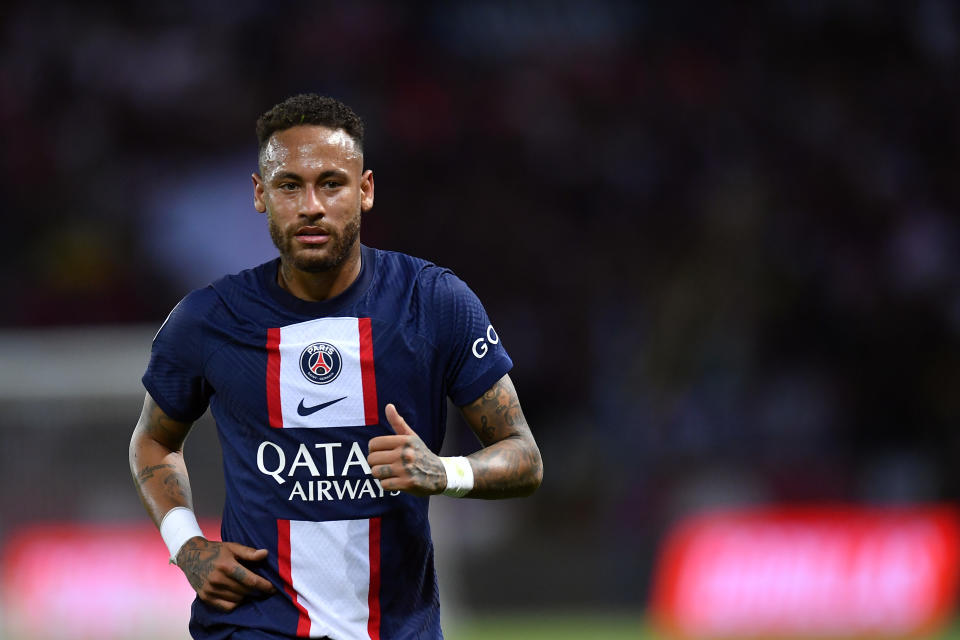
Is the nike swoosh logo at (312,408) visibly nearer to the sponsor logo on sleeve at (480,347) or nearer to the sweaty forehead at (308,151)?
the sponsor logo on sleeve at (480,347)

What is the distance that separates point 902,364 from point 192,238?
6212 millimetres

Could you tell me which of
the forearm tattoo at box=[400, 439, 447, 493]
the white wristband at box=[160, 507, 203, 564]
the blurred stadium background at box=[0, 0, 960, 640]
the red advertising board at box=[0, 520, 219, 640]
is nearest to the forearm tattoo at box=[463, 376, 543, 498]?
the forearm tattoo at box=[400, 439, 447, 493]

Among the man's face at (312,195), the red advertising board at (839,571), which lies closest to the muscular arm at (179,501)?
the man's face at (312,195)

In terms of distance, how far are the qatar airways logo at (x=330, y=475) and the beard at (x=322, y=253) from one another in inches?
18.1

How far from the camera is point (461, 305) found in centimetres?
389

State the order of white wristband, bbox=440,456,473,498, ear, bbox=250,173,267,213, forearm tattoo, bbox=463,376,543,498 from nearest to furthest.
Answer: white wristband, bbox=440,456,473,498 → forearm tattoo, bbox=463,376,543,498 → ear, bbox=250,173,267,213

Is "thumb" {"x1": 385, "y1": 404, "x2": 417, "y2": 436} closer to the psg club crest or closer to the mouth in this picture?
the psg club crest

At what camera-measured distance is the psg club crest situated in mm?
3785

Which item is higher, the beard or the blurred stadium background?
the blurred stadium background

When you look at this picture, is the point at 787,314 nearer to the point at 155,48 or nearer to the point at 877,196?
the point at 877,196

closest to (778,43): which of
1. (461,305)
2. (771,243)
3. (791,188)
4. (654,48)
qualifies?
(654,48)

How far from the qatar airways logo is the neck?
1.36ft

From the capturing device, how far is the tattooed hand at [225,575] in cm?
375

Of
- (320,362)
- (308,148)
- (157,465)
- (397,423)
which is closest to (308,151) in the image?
(308,148)
